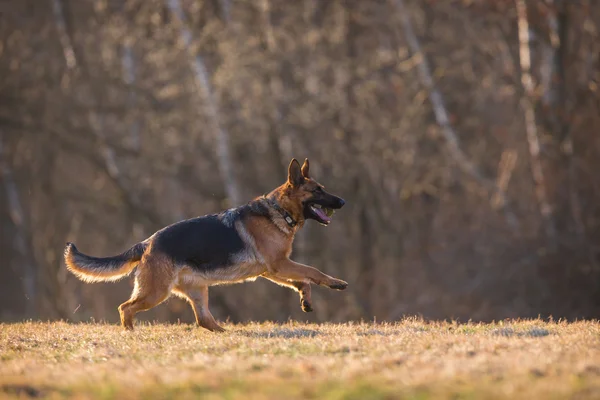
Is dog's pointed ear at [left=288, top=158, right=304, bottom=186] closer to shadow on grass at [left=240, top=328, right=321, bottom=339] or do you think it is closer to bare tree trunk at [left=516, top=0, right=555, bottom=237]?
shadow on grass at [left=240, top=328, right=321, bottom=339]

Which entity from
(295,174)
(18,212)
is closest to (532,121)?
(295,174)

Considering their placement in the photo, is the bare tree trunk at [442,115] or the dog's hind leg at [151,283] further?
the bare tree trunk at [442,115]

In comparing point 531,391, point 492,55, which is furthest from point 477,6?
point 531,391

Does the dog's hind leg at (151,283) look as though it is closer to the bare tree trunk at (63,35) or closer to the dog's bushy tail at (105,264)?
the dog's bushy tail at (105,264)

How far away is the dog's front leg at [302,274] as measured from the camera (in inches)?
465

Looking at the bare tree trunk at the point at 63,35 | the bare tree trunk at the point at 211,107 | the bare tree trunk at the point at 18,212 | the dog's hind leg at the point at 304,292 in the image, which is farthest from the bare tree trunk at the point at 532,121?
the bare tree trunk at the point at 18,212

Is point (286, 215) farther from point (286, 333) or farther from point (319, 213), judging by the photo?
point (286, 333)

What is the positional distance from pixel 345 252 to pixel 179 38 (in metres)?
7.54

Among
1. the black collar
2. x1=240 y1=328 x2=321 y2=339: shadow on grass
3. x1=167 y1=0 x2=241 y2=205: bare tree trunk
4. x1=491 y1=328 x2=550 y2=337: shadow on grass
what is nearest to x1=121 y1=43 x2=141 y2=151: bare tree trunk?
x1=167 y1=0 x2=241 y2=205: bare tree trunk

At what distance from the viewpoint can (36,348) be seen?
1033 centimetres

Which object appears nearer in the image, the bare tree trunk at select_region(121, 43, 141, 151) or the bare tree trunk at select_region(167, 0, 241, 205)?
the bare tree trunk at select_region(167, 0, 241, 205)

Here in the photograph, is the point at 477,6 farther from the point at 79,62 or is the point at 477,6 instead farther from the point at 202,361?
the point at 202,361

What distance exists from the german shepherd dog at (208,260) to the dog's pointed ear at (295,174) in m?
0.01

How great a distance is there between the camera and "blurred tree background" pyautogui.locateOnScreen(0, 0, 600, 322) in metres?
24.8
